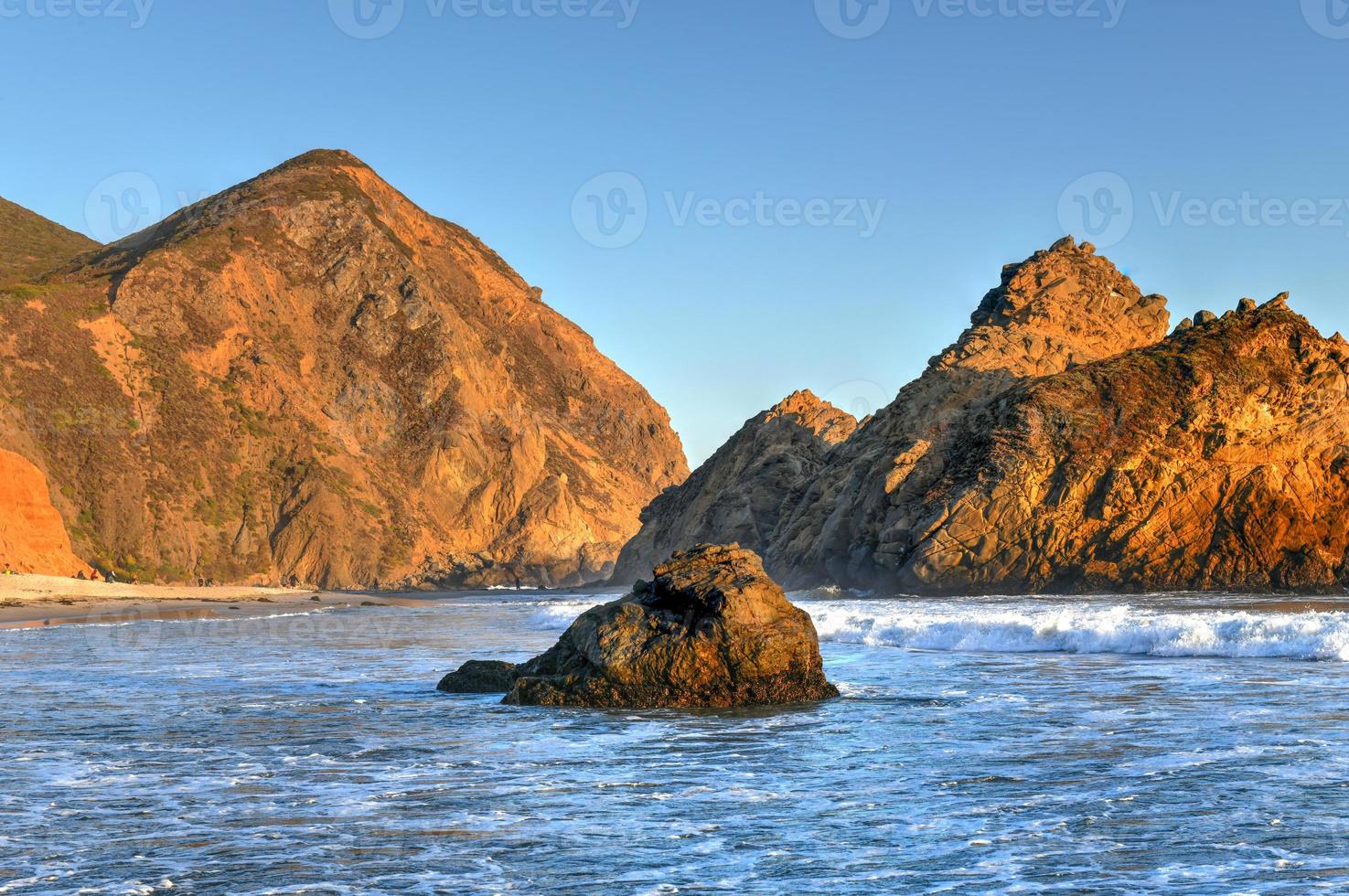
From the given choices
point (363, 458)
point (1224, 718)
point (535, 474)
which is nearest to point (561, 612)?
point (1224, 718)

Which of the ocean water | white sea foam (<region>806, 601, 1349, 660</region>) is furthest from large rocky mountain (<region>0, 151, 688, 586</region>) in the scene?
the ocean water

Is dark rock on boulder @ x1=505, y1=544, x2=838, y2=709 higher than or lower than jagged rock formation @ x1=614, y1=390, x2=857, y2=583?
lower

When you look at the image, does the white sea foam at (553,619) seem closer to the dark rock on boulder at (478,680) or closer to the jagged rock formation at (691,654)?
the dark rock on boulder at (478,680)

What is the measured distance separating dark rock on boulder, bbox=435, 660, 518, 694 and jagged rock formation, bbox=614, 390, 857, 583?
59527 millimetres

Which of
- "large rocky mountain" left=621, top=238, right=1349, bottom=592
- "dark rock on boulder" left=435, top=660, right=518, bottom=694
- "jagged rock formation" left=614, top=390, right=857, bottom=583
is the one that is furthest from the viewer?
"jagged rock formation" left=614, top=390, right=857, bottom=583

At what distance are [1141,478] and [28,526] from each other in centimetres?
5475

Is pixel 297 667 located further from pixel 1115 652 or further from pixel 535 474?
pixel 535 474

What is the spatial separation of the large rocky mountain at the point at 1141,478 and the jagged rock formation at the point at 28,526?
41494 mm

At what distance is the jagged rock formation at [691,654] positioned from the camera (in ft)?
62.6

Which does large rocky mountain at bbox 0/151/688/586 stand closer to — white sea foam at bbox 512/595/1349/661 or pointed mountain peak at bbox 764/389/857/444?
pointed mountain peak at bbox 764/389/857/444

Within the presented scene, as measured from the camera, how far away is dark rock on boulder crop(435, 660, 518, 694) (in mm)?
20984

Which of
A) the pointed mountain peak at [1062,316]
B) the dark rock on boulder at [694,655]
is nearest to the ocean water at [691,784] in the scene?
the dark rock on boulder at [694,655]

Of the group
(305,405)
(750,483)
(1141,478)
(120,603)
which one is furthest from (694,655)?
(305,405)

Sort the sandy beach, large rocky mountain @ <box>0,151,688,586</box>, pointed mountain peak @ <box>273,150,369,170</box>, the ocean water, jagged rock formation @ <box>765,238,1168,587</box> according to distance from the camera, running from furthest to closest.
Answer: pointed mountain peak @ <box>273,150,369,170</box>, large rocky mountain @ <box>0,151,688,586</box>, jagged rock formation @ <box>765,238,1168,587</box>, the sandy beach, the ocean water
